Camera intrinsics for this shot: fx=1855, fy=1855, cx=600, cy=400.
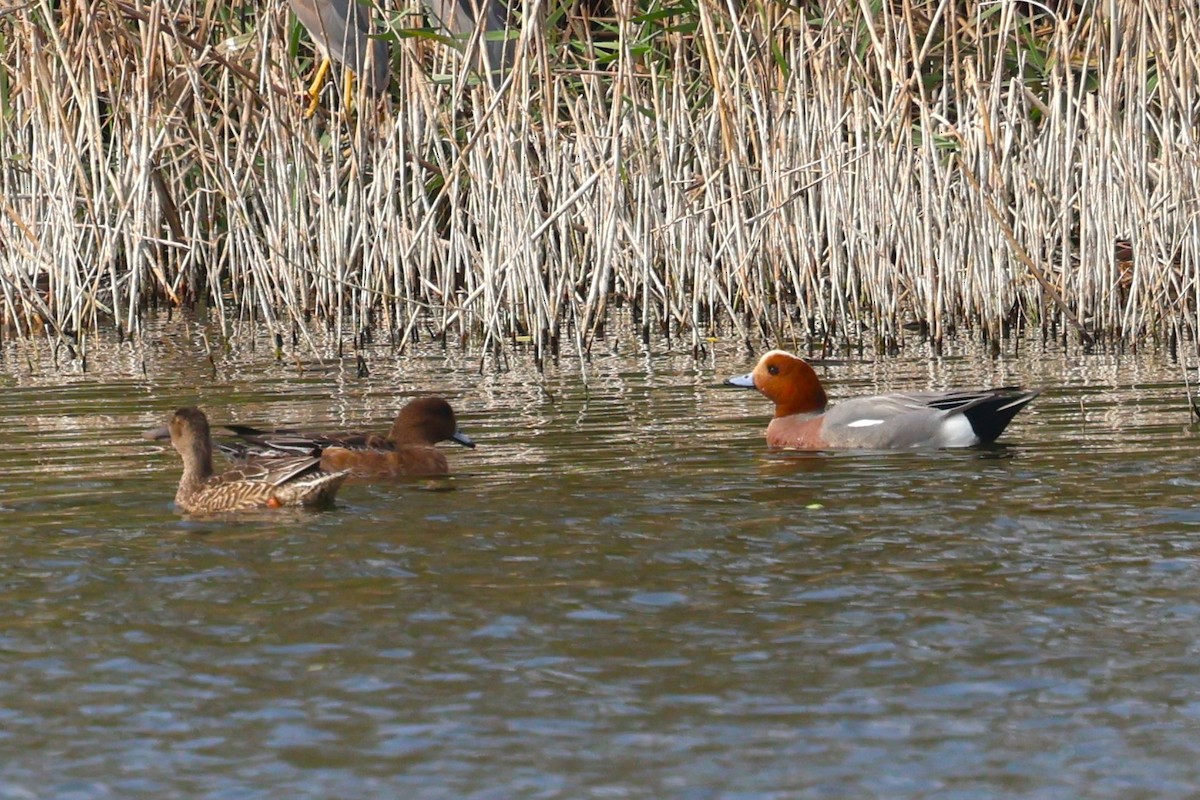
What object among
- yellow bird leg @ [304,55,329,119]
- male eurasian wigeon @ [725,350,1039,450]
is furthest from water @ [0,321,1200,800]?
yellow bird leg @ [304,55,329,119]

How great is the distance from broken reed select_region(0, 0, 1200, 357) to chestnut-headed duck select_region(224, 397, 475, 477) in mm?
2138

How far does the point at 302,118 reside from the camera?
10344 mm

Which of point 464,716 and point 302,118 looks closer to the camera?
point 464,716

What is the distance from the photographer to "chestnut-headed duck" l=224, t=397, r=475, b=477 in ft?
21.8

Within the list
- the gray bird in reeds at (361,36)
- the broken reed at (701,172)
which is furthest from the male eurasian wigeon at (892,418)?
the gray bird in reeds at (361,36)

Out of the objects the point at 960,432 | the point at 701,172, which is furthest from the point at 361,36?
the point at 960,432

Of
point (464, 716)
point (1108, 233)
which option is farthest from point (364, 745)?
point (1108, 233)

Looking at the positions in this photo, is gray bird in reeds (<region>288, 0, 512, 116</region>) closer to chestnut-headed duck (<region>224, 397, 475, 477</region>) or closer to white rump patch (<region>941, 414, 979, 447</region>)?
chestnut-headed duck (<region>224, 397, 475, 477</region>)

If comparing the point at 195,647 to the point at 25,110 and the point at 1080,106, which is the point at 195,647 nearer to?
the point at 1080,106

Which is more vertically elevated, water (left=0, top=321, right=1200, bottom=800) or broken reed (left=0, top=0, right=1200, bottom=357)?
broken reed (left=0, top=0, right=1200, bottom=357)

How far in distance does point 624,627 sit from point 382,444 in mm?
2777

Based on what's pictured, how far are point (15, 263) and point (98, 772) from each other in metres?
7.64

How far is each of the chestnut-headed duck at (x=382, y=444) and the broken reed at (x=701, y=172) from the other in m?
2.14

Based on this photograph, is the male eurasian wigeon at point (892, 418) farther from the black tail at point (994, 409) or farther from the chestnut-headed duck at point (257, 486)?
the chestnut-headed duck at point (257, 486)
